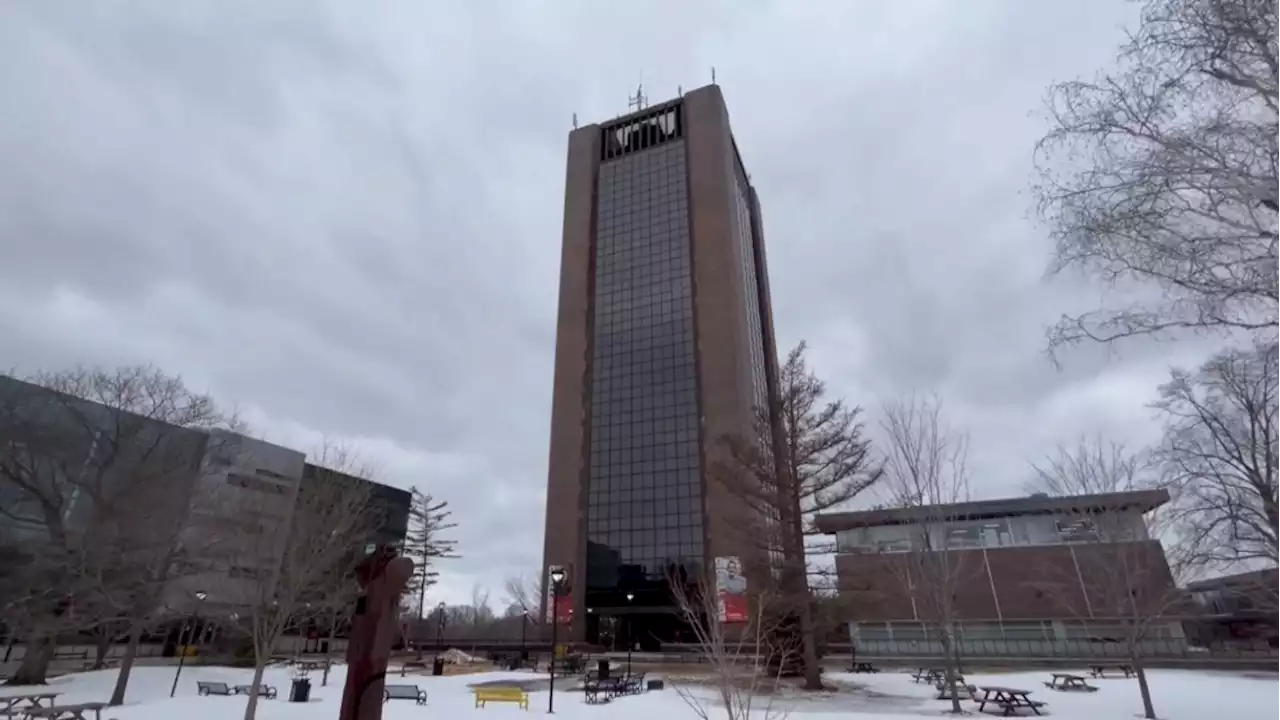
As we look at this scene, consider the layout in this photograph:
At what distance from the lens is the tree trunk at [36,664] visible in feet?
78.4

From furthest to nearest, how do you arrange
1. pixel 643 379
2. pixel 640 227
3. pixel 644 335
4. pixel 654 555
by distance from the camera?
pixel 640 227 < pixel 644 335 < pixel 643 379 < pixel 654 555

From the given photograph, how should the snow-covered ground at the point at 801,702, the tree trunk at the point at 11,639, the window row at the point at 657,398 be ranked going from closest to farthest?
the snow-covered ground at the point at 801,702 < the tree trunk at the point at 11,639 < the window row at the point at 657,398

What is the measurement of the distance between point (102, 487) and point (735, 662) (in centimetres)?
2929

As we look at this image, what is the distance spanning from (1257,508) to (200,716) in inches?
1126

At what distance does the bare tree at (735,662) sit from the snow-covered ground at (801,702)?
2.95ft

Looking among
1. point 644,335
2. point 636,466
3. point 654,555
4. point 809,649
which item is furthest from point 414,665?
point 644,335

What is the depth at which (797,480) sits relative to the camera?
1056 inches

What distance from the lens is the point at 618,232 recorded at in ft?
258

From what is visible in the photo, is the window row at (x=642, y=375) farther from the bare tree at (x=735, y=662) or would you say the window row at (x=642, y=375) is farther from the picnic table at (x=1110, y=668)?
the picnic table at (x=1110, y=668)

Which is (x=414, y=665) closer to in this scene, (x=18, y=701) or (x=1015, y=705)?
(x=18, y=701)

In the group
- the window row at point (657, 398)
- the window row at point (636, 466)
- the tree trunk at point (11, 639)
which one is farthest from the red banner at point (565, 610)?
the tree trunk at point (11, 639)

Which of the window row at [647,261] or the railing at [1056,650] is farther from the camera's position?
the window row at [647,261]

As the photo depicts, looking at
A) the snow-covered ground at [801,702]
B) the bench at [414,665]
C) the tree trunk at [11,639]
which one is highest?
the tree trunk at [11,639]

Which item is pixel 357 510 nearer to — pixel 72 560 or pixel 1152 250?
pixel 72 560
